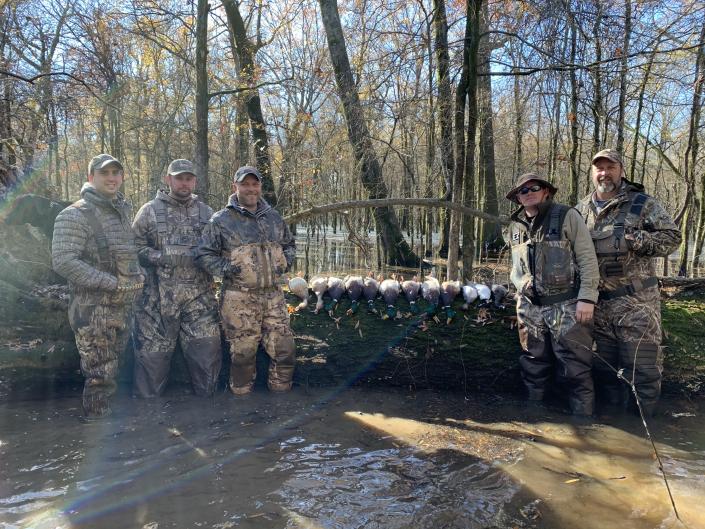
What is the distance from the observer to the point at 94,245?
480 centimetres

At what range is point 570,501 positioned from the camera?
3.62m

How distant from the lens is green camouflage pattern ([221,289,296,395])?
5270 mm

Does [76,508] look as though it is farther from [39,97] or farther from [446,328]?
[39,97]

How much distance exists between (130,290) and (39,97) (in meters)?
10.9

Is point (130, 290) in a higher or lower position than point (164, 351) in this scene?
higher

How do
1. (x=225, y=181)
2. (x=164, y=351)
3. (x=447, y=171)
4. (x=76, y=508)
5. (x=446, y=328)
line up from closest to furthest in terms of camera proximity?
(x=76, y=508) → (x=164, y=351) → (x=446, y=328) → (x=447, y=171) → (x=225, y=181)

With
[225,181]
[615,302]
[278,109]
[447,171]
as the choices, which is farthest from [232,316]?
[278,109]

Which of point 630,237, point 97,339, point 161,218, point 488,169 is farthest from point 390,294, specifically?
point 488,169

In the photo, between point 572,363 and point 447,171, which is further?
point 447,171

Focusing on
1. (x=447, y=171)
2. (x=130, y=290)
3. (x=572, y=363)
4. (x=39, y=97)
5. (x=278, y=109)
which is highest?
(x=278, y=109)

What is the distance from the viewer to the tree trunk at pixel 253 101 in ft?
39.7

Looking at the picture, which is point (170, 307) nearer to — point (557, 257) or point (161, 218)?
point (161, 218)

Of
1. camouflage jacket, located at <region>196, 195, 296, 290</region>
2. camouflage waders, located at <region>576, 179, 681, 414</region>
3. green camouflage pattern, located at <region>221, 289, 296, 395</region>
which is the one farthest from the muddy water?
camouflage jacket, located at <region>196, 195, 296, 290</region>

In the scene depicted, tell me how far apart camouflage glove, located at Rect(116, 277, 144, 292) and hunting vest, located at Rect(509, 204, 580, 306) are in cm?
412
